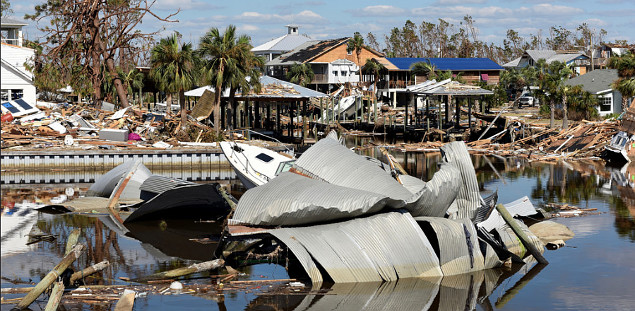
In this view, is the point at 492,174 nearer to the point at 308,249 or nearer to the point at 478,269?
the point at 478,269

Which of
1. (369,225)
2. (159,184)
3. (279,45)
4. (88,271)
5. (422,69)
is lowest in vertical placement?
(88,271)

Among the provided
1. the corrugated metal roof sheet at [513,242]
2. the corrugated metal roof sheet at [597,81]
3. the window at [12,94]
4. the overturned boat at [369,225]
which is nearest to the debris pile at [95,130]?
the window at [12,94]

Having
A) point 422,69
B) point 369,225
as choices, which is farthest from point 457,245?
point 422,69

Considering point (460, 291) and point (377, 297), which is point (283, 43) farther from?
point (377, 297)

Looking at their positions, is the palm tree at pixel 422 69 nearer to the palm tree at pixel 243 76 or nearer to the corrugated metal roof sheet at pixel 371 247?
the palm tree at pixel 243 76

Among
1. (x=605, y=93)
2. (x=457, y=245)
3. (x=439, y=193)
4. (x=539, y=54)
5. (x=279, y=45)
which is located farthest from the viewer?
(x=279, y=45)

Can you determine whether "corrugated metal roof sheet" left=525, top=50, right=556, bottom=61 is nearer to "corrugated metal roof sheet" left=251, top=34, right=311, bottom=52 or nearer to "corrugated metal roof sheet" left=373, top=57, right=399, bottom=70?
"corrugated metal roof sheet" left=373, top=57, right=399, bottom=70

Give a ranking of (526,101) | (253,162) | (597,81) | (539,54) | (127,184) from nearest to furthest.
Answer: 1. (127,184)
2. (253,162)
3. (597,81)
4. (526,101)
5. (539,54)

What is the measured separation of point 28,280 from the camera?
17.1m

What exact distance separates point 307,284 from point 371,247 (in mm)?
1569

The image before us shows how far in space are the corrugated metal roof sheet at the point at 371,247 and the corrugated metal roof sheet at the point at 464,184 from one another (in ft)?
8.93

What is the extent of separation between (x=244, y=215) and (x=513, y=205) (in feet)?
32.4

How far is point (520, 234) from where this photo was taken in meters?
19.2

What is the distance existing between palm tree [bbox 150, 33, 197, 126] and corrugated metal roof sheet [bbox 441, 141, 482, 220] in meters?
26.5
